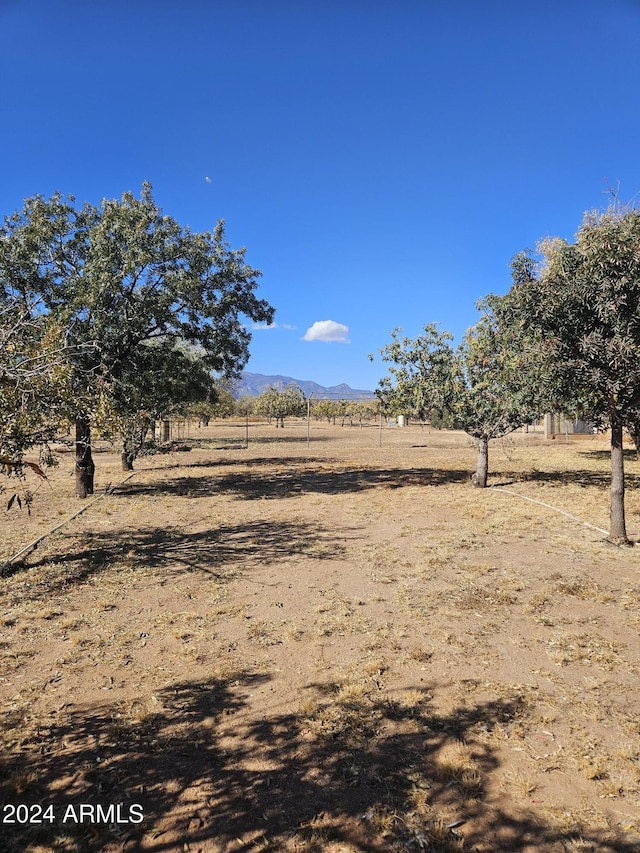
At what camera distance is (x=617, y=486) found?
753cm

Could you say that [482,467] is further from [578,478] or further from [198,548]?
[198,548]

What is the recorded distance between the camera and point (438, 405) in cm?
1330

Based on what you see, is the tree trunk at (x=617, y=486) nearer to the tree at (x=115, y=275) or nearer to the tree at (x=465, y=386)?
the tree at (x=465, y=386)

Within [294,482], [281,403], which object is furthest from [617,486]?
[281,403]

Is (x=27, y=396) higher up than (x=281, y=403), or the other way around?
(x=281, y=403)

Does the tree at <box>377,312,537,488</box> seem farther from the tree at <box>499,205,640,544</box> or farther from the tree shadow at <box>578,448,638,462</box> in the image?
the tree shadow at <box>578,448,638,462</box>

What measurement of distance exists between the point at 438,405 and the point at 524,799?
11.1 metres

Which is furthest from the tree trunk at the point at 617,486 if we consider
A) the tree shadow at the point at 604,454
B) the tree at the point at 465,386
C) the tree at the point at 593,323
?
the tree shadow at the point at 604,454

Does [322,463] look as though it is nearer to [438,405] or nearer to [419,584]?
[438,405]

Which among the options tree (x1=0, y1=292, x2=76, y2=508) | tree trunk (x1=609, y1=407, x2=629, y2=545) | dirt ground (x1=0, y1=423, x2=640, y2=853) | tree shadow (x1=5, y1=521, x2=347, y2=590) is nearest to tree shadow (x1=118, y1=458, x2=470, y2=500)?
tree shadow (x1=5, y1=521, x2=347, y2=590)

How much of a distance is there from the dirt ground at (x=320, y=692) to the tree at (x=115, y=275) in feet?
13.6

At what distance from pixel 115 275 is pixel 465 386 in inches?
352

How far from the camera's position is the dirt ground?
2.58m

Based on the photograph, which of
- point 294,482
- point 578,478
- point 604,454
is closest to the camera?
point 294,482
